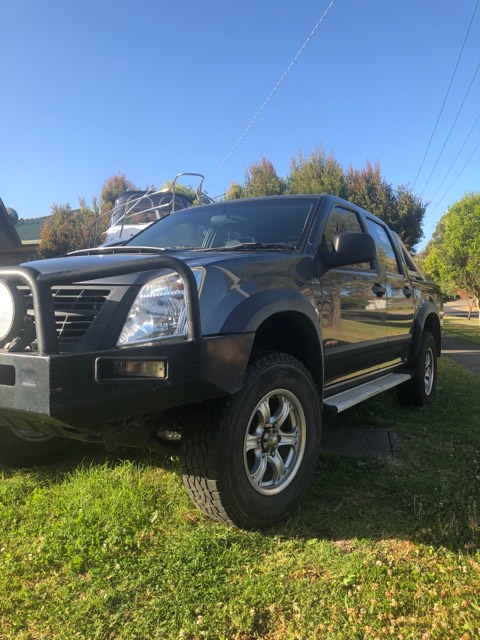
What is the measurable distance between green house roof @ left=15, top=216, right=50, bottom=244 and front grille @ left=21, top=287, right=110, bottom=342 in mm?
27182

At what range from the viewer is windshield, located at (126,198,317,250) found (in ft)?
11.4

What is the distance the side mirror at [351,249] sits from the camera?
3150mm

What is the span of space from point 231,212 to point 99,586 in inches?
105

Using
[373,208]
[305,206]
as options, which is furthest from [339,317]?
[373,208]

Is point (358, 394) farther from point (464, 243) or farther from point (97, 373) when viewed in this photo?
point (464, 243)

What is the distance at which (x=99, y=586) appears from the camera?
215 cm

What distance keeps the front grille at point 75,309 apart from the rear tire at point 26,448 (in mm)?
1459

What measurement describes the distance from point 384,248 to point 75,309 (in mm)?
3465

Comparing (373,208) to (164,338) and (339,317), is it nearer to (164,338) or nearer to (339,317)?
(339,317)

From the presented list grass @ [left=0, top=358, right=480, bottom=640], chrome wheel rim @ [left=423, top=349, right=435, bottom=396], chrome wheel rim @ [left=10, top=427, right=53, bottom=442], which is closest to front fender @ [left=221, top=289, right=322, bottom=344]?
grass @ [left=0, top=358, right=480, bottom=640]

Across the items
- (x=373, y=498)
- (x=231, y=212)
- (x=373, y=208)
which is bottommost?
(x=373, y=498)

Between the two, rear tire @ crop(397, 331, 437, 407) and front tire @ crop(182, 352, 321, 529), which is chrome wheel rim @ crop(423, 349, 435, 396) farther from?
front tire @ crop(182, 352, 321, 529)

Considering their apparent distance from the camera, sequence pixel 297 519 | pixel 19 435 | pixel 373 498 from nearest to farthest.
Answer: pixel 297 519 → pixel 373 498 → pixel 19 435

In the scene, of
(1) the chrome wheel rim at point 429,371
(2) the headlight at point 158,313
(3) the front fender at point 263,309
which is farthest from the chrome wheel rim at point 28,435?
(1) the chrome wheel rim at point 429,371
